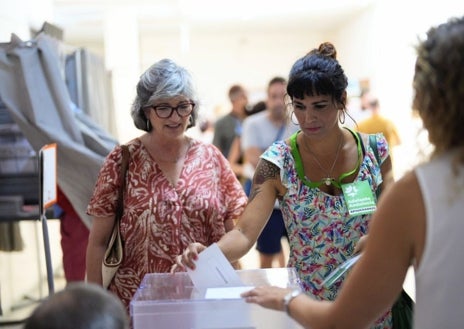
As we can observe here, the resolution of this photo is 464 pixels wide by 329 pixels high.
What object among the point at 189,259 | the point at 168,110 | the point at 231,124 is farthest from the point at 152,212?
the point at 231,124

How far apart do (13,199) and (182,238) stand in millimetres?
1786

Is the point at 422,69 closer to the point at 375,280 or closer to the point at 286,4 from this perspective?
the point at 375,280

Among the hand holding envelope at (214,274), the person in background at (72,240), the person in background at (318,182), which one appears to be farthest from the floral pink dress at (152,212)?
the person in background at (72,240)

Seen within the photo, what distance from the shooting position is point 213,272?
1466mm

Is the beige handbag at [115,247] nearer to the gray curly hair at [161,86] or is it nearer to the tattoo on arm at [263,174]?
the gray curly hair at [161,86]

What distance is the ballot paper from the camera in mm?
1452

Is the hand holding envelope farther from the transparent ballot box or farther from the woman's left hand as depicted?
the woman's left hand

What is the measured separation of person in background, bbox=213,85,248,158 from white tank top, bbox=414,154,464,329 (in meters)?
4.52

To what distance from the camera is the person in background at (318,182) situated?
1705 mm

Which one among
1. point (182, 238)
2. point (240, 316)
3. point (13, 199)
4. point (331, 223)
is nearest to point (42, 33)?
point (13, 199)

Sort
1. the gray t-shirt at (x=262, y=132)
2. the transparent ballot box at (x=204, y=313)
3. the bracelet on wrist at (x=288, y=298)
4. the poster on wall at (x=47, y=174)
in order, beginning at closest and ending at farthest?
the bracelet on wrist at (x=288, y=298) < the transparent ballot box at (x=204, y=313) < the poster on wall at (x=47, y=174) < the gray t-shirt at (x=262, y=132)

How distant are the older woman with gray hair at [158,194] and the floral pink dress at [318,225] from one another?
0.34 meters

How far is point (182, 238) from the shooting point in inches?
76.7

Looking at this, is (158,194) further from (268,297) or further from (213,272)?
(268,297)
